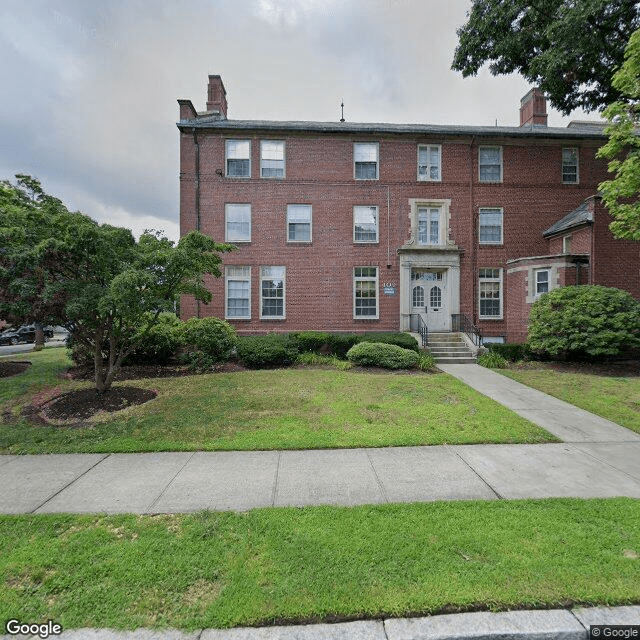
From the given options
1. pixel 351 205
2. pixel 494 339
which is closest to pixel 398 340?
pixel 494 339

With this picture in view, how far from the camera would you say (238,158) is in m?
15.8

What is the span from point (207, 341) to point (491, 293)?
43.5ft

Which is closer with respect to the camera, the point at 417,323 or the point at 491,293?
the point at 417,323

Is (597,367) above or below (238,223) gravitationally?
below

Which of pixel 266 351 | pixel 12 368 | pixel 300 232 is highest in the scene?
pixel 300 232

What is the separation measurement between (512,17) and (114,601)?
2012 cm

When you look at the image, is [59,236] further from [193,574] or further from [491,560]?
[491,560]

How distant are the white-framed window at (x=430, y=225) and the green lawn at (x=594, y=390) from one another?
747 cm

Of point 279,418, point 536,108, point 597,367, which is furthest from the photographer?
point 536,108

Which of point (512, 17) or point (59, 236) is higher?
point (512, 17)

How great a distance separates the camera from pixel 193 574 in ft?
8.46

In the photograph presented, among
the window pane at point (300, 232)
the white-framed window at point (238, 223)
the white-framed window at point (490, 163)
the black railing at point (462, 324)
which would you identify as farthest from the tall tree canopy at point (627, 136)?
the white-framed window at point (238, 223)

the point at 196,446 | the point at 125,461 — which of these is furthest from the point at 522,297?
the point at 125,461

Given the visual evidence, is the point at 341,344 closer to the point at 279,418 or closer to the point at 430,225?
the point at 279,418
